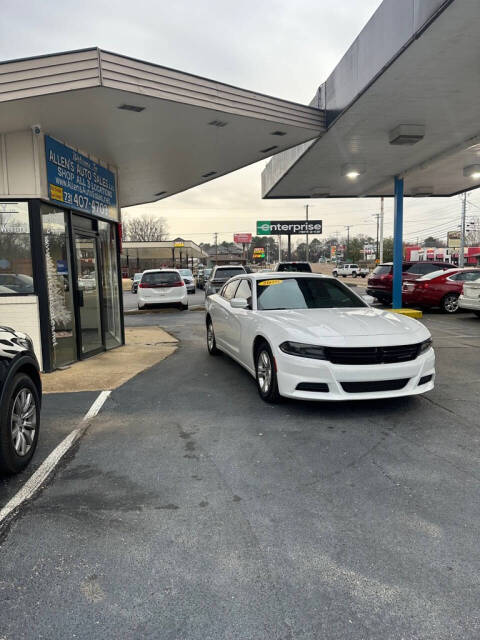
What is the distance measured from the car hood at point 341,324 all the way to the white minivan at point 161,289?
11.3 meters

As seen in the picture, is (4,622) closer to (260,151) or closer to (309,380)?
(309,380)

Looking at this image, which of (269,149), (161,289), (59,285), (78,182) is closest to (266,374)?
(59,285)

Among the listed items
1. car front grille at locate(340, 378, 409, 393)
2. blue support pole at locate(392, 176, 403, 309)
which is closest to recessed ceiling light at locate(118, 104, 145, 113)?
car front grille at locate(340, 378, 409, 393)

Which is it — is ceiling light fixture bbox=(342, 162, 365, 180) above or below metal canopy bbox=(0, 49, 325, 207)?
above

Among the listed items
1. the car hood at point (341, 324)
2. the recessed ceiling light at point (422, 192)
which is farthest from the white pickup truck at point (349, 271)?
the car hood at point (341, 324)

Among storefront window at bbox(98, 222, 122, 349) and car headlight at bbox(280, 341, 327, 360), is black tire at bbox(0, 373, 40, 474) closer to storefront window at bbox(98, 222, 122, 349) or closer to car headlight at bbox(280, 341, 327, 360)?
car headlight at bbox(280, 341, 327, 360)

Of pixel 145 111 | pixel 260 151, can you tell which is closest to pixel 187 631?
pixel 145 111

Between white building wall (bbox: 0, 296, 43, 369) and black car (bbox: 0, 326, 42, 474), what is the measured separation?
124 inches

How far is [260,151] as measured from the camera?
9367 millimetres

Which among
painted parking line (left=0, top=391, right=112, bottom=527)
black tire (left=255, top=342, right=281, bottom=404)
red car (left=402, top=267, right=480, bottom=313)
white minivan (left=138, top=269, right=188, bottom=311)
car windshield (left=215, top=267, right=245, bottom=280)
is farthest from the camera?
car windshield (left=215, top=267, right=245, bottom=280)

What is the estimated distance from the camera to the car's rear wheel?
14.8m

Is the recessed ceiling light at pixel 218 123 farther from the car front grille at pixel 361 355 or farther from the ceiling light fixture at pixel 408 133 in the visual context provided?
the car front grille at pixel 361 355

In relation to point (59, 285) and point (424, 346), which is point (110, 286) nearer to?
point (59, 285)

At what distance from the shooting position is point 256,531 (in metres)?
2.80
